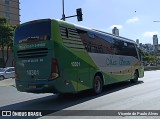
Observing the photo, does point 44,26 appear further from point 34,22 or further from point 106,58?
point 106,58

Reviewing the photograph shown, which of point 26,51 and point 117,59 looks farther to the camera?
point 117,59

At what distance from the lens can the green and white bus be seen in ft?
43.0

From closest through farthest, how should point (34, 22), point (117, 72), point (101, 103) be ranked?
point (101, 103) → point (34, 22) → point (117, 72)

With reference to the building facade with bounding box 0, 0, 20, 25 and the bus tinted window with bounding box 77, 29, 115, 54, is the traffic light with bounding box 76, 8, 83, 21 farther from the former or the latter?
the building facade with bounding box 0, 0, 20, 25

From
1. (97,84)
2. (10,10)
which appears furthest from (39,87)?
(10,10)

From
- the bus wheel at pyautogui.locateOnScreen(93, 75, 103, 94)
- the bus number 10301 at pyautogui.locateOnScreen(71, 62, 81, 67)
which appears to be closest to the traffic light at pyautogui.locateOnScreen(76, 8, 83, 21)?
the bus wheel at pyautogui.locateOnScreen(93, 75, 103, 94)

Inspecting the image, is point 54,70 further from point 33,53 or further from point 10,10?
point 10,10

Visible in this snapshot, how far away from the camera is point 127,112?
10.4 meters

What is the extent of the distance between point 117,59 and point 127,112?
9374 millimetres

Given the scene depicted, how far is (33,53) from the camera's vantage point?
1356 centimetres

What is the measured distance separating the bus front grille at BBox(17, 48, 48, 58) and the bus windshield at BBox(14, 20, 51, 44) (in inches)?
15.7

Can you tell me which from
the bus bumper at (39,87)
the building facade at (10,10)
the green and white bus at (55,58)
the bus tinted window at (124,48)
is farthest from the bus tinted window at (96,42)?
the building facade at (10,10)

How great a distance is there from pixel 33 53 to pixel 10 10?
363 feet

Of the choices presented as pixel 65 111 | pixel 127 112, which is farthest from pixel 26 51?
pixel 127 112
